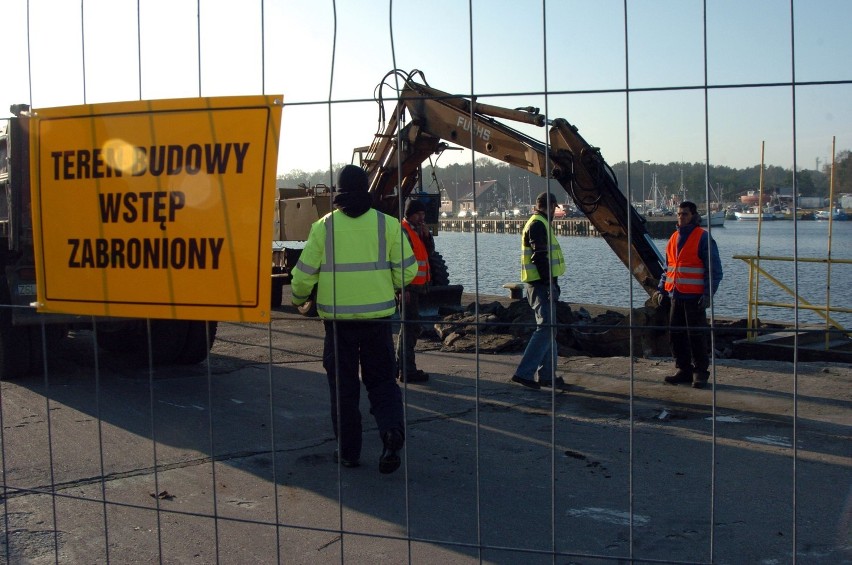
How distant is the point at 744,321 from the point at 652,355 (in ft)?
11.4

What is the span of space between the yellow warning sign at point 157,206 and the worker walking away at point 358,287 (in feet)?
5.28

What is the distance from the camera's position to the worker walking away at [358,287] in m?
5.25

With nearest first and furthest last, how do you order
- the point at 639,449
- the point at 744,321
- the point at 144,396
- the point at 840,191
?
the point at 840,191 < the point at 639,449 < the point at 144,396 < the point at 744,321

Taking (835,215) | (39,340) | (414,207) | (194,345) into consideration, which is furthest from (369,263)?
(39,340)

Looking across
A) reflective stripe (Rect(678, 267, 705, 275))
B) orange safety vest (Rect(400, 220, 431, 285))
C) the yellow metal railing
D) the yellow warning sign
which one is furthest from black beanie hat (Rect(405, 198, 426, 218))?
the yellow warning sign

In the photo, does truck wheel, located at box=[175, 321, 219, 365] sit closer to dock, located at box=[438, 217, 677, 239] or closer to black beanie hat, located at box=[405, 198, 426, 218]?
black beanie hat, located at box=[405, 198, 426, 218]

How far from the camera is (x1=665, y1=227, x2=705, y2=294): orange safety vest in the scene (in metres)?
8.37

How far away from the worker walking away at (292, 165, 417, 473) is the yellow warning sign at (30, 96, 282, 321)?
1.61 m

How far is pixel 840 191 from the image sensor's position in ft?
12.4

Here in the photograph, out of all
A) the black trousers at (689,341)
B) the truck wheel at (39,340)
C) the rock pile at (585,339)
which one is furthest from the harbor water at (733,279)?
the truck wheel at (39,340)

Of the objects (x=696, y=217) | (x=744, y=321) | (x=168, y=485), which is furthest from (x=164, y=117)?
(x=744, y=321)

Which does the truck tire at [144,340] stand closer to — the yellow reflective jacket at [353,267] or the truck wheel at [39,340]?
the truck wheel at [39,340]

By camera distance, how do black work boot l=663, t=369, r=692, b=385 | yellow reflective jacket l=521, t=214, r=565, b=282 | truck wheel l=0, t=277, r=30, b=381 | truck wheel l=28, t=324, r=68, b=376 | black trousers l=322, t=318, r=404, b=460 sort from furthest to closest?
truck wheel l=28, t=324, r=68, b=376 → truck wheel l=0, t=277, r=30, b=381 → black work boot l=663, t=369, r=692, b=385 → yellow reflective jacket l=521, t=214, r=565, b=282 → black trousers l=322, t=318, r=404, b=460

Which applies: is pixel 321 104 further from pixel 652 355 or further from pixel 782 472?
pixel 652 355
